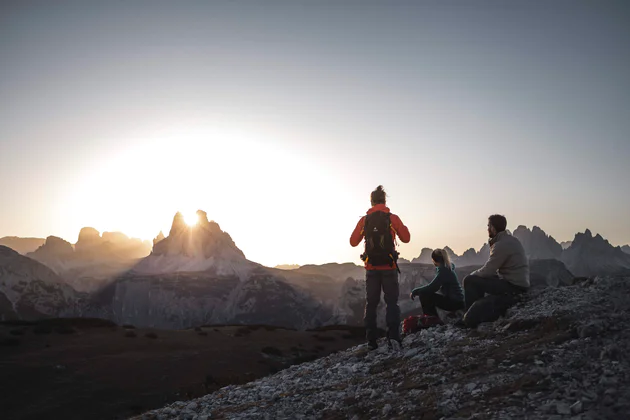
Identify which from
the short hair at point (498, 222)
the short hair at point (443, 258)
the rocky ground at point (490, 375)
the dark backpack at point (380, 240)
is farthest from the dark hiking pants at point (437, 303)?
the short hair at point (498, 222)

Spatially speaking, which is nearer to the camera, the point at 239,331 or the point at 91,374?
the point at 91,374

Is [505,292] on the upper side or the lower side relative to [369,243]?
lower

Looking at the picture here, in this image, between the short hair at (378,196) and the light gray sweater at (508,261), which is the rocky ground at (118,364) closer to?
the short hair at (378,196)

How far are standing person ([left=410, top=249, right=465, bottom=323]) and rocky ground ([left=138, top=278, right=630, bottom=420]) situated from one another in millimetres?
1341

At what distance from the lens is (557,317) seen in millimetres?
9102

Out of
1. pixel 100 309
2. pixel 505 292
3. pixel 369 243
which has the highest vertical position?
pixel 369 243

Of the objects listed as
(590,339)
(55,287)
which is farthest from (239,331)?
(55,287)

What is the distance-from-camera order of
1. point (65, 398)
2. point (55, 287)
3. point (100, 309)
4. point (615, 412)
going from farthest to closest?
point (100, 309), point (55, 287), point (65, 398), point (615, 412)

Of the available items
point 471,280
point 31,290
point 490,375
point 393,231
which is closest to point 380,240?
point 393,231

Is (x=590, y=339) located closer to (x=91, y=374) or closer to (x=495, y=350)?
(x=495, y=350)

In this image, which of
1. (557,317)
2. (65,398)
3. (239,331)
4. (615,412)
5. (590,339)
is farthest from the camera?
(239,331)

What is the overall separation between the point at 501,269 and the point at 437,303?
111 inches

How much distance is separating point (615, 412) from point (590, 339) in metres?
2.96

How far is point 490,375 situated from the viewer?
290 inches
